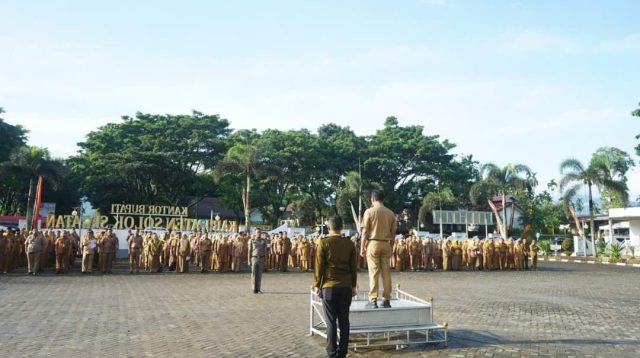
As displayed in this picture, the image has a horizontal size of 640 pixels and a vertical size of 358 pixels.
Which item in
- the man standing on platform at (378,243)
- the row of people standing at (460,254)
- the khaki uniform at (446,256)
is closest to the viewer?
the man standing on platform at (378,243)

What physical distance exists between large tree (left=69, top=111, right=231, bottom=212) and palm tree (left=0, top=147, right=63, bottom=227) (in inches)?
307

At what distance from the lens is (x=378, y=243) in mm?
7301

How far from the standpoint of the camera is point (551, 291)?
48.1 ft

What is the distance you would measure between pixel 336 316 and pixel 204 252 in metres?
15.7

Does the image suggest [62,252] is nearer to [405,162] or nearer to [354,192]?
[354,192]

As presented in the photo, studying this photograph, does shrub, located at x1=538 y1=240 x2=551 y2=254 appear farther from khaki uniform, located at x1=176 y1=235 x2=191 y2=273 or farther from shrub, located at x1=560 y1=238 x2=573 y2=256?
khaki uniform, located at x1=176 y1=235 x2=191 y2=273

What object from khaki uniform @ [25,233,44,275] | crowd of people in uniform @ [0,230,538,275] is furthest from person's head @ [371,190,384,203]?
khaki uniform @ [25,233,44,275]

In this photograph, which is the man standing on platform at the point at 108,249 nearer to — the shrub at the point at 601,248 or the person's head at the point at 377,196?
the person's head at the point at 377,196

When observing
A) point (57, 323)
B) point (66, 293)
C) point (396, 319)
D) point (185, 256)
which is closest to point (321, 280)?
point (396, 319)

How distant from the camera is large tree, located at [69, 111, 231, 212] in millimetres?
42281

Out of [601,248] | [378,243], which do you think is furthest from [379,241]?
[601,248]

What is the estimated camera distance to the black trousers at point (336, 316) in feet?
19.2

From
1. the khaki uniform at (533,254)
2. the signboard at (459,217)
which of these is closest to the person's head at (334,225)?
the khaki uniform at (533,254)

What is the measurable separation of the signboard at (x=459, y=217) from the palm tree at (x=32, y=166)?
30036 millimetres
